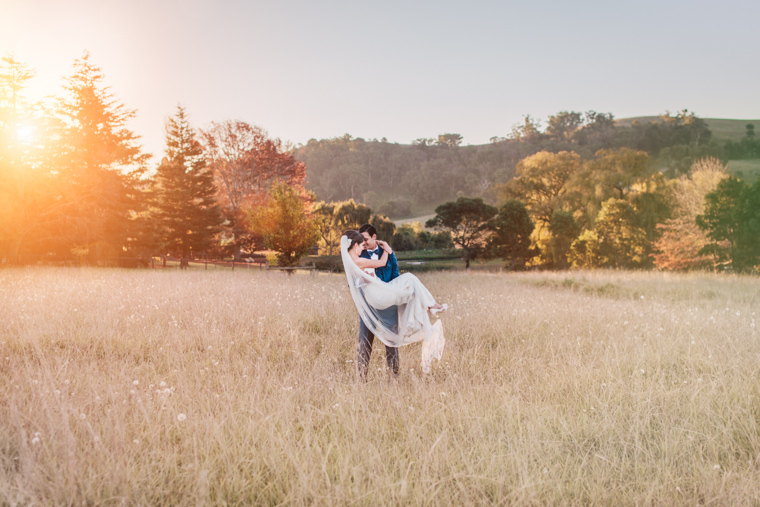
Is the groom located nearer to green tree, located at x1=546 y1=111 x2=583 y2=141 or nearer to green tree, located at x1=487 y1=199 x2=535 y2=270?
green tree, located at x1=487 y1=199 x2=535 y2=270

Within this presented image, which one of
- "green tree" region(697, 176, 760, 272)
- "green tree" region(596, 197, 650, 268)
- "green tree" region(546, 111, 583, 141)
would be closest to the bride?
"green tree" region(697, 176, 760, 272)

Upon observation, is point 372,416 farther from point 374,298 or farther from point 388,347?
point 388,347

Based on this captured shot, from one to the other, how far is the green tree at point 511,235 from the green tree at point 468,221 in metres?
1.00

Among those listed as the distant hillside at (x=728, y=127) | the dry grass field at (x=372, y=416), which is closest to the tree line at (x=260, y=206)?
the dry grass field at (x=372, y=416)

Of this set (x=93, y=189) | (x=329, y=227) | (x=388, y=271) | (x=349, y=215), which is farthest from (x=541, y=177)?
(x=388, y=271)

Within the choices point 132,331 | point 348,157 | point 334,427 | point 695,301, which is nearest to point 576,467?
point 334,427

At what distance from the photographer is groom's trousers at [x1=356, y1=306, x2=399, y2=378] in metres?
4.92

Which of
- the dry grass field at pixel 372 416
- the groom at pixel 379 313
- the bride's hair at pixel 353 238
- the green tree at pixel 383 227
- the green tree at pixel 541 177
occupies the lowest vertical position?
the dry grass field at pixel 372 416

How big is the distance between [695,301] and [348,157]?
8417 cm

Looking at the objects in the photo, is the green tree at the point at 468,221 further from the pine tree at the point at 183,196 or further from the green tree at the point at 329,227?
the pine tree at the point at 183,196

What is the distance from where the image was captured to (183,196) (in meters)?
32.2

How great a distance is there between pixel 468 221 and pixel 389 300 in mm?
33238

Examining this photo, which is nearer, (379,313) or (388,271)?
(379,313)

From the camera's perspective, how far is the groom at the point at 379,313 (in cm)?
491
